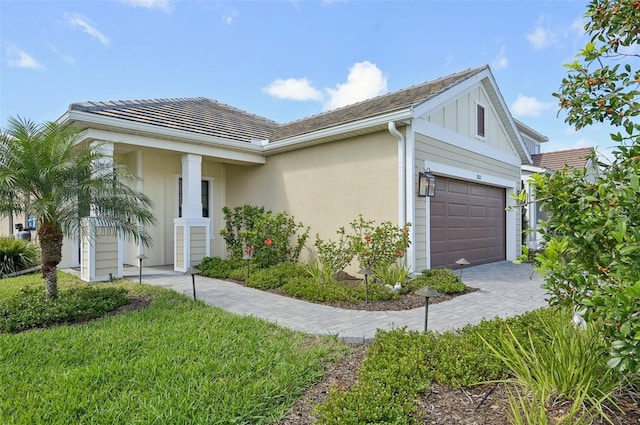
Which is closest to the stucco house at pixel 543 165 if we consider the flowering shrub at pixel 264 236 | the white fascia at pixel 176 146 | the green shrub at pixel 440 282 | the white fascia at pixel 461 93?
the white fascia at pixel 461 93

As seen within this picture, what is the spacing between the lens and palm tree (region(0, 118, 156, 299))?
532cm

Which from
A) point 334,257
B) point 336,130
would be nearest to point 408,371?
point 334,257

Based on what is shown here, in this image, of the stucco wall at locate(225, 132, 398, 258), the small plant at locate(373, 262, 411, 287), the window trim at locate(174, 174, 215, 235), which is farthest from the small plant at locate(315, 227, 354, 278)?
the window trim at locate(174, 174, 215, 235)

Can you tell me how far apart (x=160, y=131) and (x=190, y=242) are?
2.78 metres

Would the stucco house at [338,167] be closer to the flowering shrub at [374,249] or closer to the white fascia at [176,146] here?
the white fascia at [176,146]

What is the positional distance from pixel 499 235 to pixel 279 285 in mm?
7966

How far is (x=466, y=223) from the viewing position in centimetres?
1007

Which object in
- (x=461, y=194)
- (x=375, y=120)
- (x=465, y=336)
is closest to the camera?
(x=465, y=336)

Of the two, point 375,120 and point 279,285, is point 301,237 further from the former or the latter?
point 375,120

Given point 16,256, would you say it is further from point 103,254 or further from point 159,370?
point 159,370

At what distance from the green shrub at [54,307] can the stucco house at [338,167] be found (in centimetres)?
219

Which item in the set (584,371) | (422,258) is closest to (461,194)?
(422,258)

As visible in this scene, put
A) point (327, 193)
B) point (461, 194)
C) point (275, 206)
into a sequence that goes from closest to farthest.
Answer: point (327, 193) < point (461, 194) < point (275, 206)

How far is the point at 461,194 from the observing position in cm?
986
